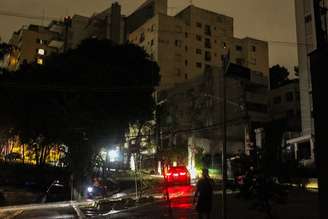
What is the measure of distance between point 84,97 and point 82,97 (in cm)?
22

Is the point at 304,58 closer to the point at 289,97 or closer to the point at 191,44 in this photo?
the point at 289,97

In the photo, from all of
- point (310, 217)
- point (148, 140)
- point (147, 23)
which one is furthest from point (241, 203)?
point (147, 23)

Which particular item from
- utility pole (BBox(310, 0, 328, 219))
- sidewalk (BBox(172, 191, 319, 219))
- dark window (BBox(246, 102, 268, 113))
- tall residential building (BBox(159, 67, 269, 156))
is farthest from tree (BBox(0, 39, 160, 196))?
utility pole (BBox(310, 0, 328, 219))

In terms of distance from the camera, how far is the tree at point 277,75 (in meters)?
85.7

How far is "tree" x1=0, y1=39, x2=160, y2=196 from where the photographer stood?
1539 inches

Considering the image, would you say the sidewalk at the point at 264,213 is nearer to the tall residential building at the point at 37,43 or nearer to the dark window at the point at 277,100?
the dark window at the point at 277,100

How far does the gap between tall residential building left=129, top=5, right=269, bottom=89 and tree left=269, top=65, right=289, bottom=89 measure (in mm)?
1344

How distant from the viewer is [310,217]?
16.4 metres

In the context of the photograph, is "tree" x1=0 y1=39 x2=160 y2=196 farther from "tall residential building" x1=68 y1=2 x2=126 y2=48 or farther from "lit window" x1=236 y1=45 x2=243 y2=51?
"lit window" x1=236 y1=45 x2=243 y2=51

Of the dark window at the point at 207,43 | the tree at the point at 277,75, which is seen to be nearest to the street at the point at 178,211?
the tree at the point at 277,75

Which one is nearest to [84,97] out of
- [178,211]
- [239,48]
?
[178,211]

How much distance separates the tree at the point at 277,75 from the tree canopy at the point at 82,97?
42.2 meters

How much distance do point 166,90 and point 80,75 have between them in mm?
34400

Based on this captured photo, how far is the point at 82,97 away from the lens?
133 feet
